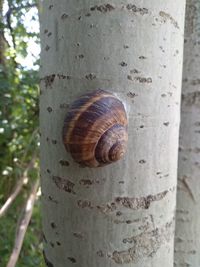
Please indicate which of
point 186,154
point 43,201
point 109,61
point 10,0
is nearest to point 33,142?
point 10,0

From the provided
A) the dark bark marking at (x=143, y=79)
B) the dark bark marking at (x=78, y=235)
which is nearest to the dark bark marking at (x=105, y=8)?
the dark bark marking at (x=143, y=79)

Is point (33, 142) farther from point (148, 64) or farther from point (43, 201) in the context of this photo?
point (148, 64)

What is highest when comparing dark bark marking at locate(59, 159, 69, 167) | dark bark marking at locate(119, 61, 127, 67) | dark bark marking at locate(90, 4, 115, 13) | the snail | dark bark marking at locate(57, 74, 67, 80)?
dark bark marking at locate(90, 4, 115, 13)

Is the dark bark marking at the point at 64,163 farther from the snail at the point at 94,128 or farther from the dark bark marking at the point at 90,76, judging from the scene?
the dark bark marking at the point at 90,76

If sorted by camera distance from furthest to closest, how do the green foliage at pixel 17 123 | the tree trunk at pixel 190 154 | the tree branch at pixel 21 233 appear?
the green foliage at pixel 17 123
the tree branch at pixel 21 233
the tree trunk at pixel 190 154

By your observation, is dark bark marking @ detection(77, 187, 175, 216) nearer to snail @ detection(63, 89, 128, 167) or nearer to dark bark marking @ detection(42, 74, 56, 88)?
snail @ detection(63, 89, 128, 167)

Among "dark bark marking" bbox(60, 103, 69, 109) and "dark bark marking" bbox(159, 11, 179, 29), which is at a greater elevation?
"dark bark marking" bbox(159, 11, 179, 29)

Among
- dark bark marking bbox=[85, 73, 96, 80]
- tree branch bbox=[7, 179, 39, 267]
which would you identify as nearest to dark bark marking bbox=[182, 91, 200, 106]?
dark bark marking bbox=[85, 73, 96, 80]
